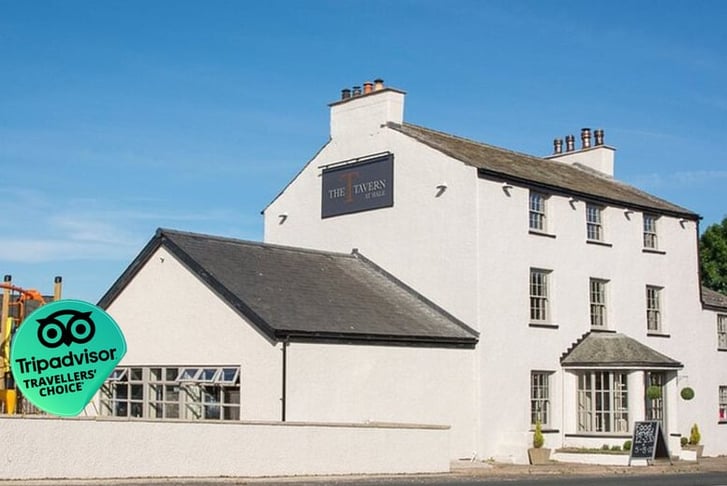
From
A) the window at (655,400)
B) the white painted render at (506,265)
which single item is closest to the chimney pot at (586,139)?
the white painted render at (506,265)

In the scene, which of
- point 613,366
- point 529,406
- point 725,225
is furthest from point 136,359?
point 725,225

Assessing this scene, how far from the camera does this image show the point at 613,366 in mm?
32281

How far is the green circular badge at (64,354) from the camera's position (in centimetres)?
1945

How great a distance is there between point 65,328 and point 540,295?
17769 millimetres

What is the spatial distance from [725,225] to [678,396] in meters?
26.9

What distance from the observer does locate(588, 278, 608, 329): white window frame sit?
35250 mm

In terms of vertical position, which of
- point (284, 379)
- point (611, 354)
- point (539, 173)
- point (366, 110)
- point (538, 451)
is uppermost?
point (366, 110)

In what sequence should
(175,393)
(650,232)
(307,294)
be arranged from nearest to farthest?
(175,393), (307,294), (650,232)

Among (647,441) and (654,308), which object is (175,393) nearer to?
(647,441)

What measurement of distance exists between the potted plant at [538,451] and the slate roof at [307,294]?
11.5 feet

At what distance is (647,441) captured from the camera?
95.9 feet

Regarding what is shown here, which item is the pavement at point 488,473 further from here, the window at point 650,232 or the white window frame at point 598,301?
the window at point 650,232

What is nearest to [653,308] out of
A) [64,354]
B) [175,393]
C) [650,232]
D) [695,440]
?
[650,232]

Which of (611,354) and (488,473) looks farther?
(611,354)
